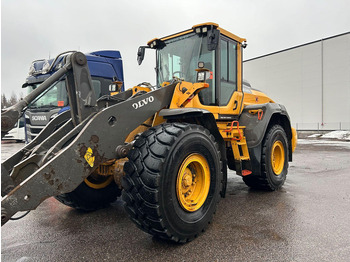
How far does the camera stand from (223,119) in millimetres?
4574

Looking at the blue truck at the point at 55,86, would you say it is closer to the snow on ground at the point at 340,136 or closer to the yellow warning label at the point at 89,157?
the yellow warning label at the point at 89,157

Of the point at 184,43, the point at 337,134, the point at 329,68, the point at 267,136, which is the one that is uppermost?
the point at 329,68

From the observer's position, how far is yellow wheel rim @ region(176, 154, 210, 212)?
3094 mm

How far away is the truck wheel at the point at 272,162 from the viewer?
507 cm

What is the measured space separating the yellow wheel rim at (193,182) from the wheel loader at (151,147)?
12 mm

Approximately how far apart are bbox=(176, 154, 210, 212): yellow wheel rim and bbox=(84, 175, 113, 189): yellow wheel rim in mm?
1515

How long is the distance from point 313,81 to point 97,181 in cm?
2433

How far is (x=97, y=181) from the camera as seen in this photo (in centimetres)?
420

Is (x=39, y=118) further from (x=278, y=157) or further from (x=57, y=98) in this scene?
(x=278, y=157)

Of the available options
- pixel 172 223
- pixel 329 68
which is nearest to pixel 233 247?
pixel 172 223

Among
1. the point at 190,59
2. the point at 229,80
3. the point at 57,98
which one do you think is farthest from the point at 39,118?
the point at 229,80

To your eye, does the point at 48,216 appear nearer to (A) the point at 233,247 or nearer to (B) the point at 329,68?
(A) the point at 233,247

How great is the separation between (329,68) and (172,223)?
80.8ft

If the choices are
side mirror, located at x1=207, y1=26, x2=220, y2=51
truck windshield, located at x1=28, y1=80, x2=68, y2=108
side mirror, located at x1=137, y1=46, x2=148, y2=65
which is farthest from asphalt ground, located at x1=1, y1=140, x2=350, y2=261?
truck windshield, located at x1=28, y1=80, x2=68, y2=108
